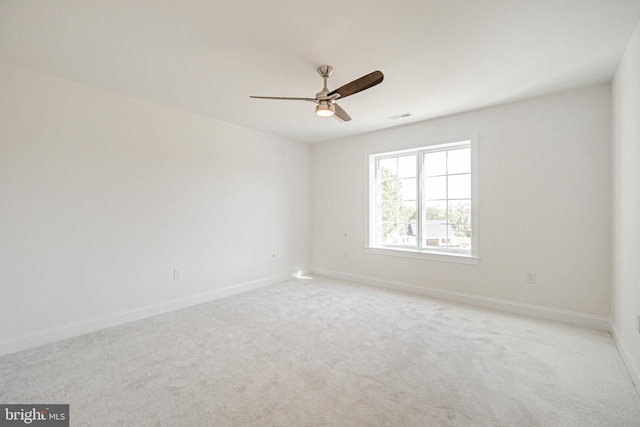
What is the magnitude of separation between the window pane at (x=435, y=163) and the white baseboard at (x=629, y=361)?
2461 millimetres

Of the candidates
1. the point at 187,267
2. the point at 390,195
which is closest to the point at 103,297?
the point at 187,267

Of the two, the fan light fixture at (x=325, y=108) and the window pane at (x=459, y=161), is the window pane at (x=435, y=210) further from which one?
the fan light fixture at (x=325, y=108)

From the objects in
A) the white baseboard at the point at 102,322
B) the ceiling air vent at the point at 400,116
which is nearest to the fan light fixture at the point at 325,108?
the ceiling air vent at the point at 400,116

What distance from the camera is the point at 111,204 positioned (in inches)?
122

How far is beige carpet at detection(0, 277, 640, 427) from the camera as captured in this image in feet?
5.69

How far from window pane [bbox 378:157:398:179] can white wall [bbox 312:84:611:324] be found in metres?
0.49

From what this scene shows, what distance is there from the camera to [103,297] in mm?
3027

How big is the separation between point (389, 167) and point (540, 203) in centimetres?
212

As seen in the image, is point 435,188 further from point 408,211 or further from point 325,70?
point 325,70

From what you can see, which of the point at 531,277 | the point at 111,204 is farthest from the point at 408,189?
the point at 111,204

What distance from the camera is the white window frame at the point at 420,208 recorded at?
3721mm

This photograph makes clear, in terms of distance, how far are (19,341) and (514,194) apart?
5218mm

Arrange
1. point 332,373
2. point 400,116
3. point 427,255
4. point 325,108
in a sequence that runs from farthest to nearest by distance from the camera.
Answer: point 427,255 → point 400,116 → point 325,108 → point 332,373

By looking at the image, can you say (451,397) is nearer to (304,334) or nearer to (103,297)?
(304,334)
